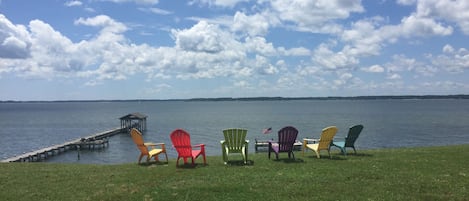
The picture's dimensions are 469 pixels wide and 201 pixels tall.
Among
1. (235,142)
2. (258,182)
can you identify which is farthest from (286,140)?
(258,182)

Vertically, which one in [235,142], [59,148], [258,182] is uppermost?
[235,142]

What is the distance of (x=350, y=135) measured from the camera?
14.2 m

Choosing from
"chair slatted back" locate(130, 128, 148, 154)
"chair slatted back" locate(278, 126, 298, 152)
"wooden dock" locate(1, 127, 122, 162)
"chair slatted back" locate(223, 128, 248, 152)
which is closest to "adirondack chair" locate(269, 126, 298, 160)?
"chair slatted back" locate(278, 126, 298, 152)

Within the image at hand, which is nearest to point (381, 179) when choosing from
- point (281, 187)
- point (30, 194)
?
point (281, 187)

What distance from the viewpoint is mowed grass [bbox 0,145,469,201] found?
7617 mm

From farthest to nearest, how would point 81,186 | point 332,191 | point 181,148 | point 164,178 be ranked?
point 181,148 → point 164,178 → point 81,186 → point 332,191

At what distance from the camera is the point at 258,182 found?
869 centimetres

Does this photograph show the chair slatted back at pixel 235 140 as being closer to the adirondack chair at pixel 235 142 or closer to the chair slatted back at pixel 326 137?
the adirondack chair at pixel 235 142

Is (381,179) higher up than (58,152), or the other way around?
(381,179)

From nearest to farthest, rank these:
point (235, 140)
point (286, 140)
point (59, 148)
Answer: point (235, 140) → point (286, 140) → point (59, 148)

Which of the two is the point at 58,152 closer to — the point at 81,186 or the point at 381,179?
the point at 81,186

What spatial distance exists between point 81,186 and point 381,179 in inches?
265

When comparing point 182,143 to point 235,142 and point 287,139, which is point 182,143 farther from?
point 287,139

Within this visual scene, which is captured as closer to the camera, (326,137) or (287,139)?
(287,139)
